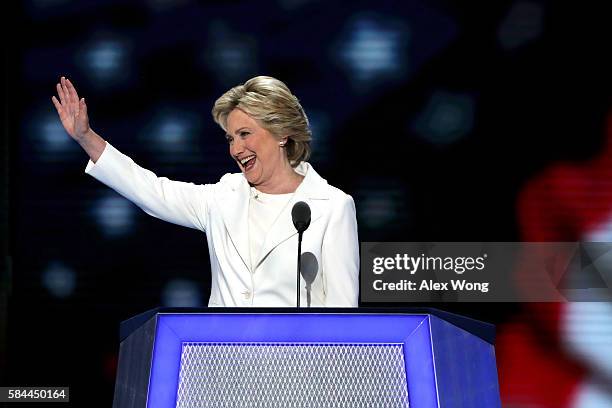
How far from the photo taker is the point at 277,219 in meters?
3.05

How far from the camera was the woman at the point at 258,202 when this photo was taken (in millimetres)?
2924

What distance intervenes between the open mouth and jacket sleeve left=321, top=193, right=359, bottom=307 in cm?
29

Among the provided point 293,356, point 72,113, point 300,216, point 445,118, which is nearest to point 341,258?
point 300,216

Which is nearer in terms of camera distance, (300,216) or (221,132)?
(300,216)

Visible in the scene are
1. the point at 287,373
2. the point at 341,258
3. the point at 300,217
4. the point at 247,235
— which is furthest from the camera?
the point at 247,235

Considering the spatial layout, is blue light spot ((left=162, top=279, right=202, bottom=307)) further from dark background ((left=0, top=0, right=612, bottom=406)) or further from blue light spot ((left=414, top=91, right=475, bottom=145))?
blue light spot ((left=414, top=91, right=475, bottom=145))

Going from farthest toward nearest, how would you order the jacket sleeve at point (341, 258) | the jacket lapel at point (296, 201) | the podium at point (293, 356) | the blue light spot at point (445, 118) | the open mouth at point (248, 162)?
the blue light spot at point (445, 118) → the open mouth at point (248, 162) → the jacket lapel at point (296, 201) → the jacket sleeve at point (341, 258) → the podium at point (293, 356)

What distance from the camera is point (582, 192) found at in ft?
16.3

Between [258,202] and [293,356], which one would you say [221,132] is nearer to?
[258,202]

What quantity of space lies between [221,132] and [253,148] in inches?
76.0

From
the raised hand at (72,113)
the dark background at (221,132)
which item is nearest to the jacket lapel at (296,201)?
the raised hand at (72,113)

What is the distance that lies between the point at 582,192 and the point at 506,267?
52 centimetres

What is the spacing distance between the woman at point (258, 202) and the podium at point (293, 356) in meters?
1.02

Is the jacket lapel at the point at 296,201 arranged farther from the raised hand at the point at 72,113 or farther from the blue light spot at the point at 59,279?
→ the blue light spot at the point at 59,279
